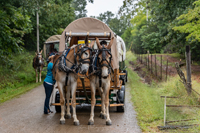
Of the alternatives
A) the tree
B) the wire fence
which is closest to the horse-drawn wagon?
the tree

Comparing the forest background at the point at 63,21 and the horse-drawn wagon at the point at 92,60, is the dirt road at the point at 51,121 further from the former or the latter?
the forest background at the point at 63,21

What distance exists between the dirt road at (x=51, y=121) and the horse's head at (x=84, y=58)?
180 cm

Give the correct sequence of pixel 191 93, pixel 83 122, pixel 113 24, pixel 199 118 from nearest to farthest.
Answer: pixel 199 118
pixel 83 122
pixel 191 93
pixel 113 24

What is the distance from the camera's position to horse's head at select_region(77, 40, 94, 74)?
6.51m

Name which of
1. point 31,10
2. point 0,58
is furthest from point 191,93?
point 0,58

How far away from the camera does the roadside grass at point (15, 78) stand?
1409cm

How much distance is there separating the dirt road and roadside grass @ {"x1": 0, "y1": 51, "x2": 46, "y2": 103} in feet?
9.32

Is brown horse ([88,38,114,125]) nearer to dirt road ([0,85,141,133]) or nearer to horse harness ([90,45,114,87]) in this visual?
horse harness ([90,45,114,87])

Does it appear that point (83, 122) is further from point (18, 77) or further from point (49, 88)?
point (18, 77)

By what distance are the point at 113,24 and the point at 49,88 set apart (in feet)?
200

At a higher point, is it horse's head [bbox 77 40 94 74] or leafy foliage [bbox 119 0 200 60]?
leafy foliage [bbox 119 0 200 60]

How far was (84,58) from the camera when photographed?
6625 millimetres

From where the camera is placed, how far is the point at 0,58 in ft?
51.4

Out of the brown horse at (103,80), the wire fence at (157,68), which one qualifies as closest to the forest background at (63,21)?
the wire fence at (157,68)
